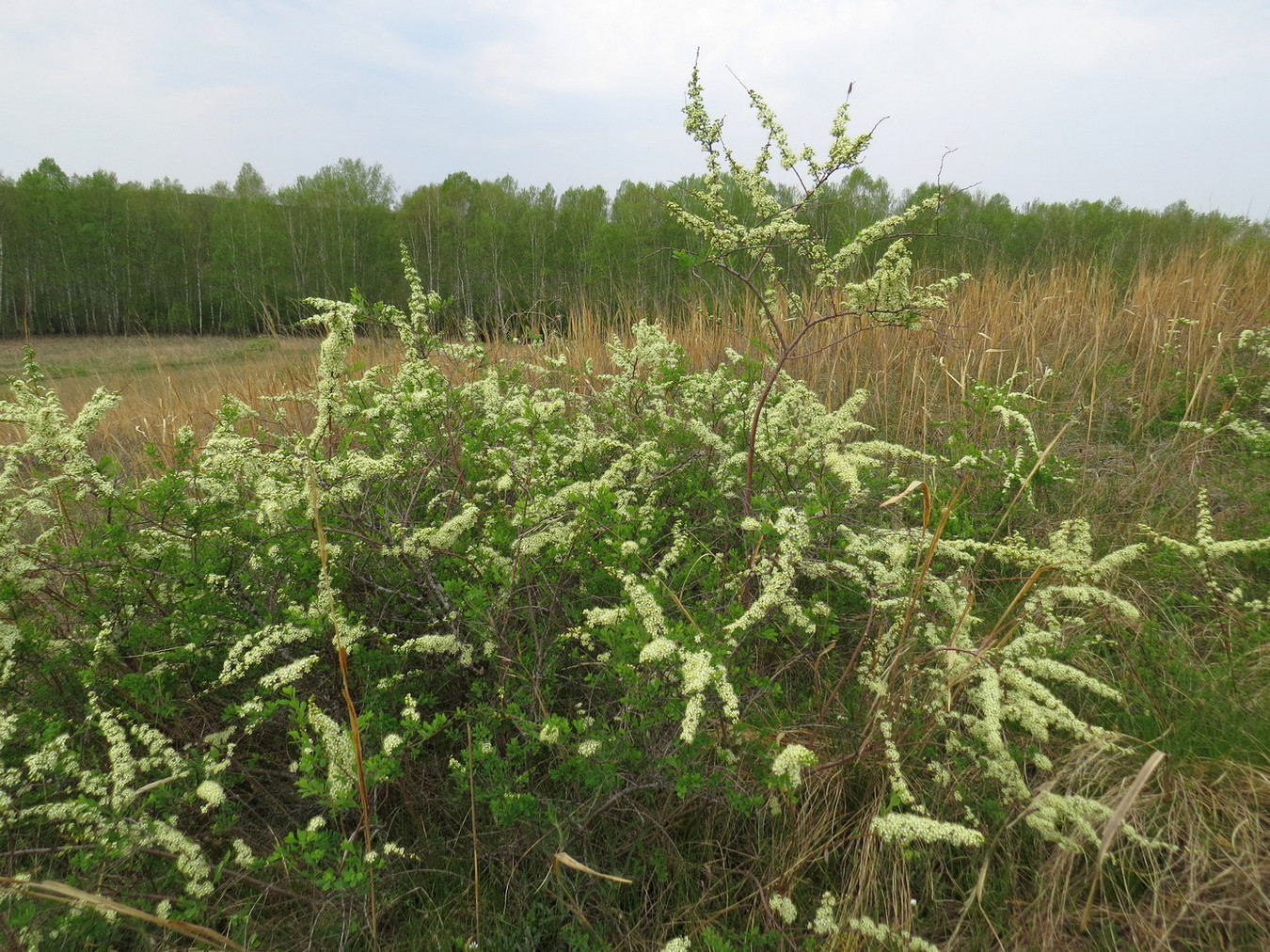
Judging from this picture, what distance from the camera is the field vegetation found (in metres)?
1.42

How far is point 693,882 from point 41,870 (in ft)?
5.67

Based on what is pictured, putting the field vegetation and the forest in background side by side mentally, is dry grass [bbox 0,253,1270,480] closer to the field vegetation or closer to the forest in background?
the field vegetation

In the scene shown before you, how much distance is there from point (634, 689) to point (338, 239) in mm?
22985

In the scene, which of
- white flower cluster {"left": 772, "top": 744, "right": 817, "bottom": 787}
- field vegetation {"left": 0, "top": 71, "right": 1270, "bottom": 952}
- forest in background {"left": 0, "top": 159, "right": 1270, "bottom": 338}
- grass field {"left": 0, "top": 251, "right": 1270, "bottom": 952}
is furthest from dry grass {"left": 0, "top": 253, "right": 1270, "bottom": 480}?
forest in background {"left": 0, "top": 159, "right": 1270, "bottom": 338}

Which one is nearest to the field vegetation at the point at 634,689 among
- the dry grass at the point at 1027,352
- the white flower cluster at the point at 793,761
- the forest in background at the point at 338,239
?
the white flower cluster at the point at 793,761

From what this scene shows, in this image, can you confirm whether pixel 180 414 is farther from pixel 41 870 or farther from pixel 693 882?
pixel 693 882

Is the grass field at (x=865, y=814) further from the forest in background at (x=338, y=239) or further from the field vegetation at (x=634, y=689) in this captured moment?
the forest in background at (x=338, y=239)

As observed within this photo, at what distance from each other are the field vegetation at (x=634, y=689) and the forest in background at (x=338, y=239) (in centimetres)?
668

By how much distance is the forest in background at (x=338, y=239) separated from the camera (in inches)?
468

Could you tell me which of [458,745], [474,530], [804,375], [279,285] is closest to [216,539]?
[474,530]

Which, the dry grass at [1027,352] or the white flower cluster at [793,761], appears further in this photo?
the dry grass at [1027,352]

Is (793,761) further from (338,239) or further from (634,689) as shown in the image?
(338,239)

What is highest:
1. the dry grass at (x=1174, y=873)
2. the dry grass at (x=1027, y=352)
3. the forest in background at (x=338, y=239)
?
the forest in background at (x=338, y=239)

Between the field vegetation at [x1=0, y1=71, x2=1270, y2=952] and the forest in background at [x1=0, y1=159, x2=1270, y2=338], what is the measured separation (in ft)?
21.9
